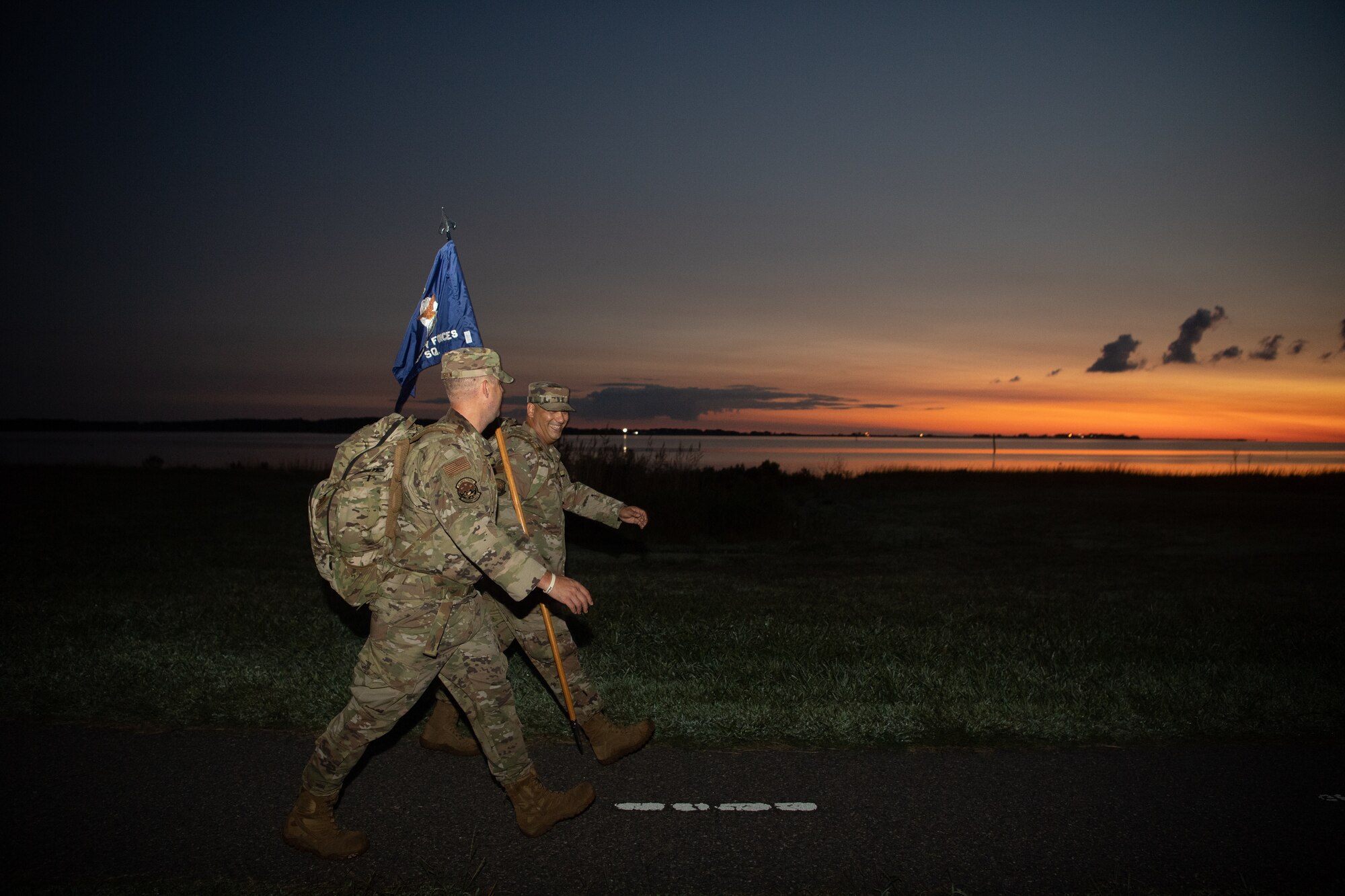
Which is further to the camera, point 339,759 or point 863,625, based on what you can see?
point 863,625

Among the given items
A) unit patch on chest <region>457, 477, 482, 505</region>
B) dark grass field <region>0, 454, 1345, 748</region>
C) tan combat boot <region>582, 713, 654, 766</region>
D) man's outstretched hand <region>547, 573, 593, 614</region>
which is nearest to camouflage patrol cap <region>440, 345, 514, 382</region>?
unit patch on chest <region>457, 477, 482, 505</region>

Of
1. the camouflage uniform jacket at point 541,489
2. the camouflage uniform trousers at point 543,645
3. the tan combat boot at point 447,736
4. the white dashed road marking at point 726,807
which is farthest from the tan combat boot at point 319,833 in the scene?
the camouflage uniform jacket at point 541,489

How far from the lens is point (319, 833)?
11.4 feet

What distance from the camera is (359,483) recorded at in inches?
136

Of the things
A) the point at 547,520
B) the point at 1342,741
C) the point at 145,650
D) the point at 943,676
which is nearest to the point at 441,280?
the point at 547,520

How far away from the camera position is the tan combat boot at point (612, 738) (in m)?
4.44

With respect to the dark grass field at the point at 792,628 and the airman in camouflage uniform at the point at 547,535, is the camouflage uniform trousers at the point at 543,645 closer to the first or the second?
the airman in camouflage uniform at the point at 547,535

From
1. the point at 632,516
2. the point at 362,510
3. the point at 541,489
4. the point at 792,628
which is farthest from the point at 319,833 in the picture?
the point at 792,628

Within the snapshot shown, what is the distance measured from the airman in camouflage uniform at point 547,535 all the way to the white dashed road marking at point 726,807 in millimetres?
533

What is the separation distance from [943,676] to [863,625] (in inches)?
70.3

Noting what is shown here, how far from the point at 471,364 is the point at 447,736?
2163mm

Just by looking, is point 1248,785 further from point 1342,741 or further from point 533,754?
point 533,754

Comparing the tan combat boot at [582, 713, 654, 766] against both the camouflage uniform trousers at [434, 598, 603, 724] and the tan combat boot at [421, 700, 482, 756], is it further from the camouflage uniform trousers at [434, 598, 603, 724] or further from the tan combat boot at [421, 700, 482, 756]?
the tan combat boot at [421, 700, 482, 756]

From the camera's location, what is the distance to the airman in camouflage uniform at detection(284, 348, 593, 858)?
135 inches
